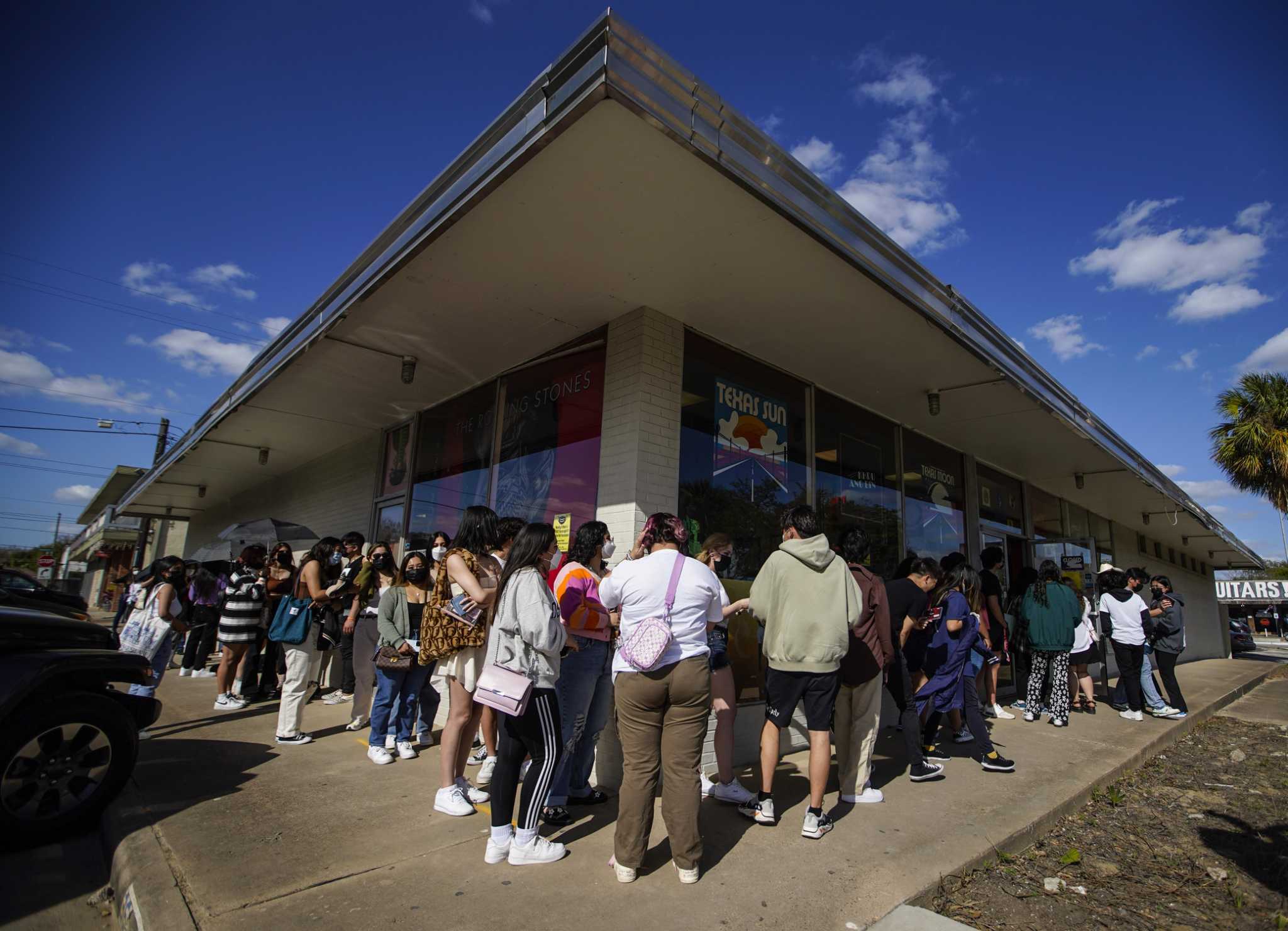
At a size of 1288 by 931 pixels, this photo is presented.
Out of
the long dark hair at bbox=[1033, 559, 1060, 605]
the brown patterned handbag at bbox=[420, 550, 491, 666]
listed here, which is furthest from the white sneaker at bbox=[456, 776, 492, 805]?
the long dark hair at bbox=[1033, 559, 1060, 605]

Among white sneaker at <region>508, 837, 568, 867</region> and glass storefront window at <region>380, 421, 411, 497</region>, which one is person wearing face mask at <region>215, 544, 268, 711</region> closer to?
glass storefront window at <region>380, 421, 411, 497</region>

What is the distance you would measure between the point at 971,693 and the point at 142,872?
532cm

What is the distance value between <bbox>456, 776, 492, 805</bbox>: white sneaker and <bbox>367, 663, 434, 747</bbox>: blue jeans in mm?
1139

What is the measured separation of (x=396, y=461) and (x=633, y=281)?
5685mm

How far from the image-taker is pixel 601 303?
Answer: 18.9 feet

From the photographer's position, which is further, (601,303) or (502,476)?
(502,476)

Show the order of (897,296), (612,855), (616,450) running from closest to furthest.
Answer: (612,855), (897,296), (616,450)

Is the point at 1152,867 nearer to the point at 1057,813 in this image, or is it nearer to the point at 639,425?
the point at 1057,813

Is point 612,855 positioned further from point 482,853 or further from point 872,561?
point 872,561

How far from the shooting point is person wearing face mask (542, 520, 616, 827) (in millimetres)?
3805

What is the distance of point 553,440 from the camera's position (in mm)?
6617

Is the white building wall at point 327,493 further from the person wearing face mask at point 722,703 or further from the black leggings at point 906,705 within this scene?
the black leggings at point 906,705

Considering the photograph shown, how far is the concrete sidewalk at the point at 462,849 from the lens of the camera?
9.30 ft

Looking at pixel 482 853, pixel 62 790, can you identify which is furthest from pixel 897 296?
pixel 62 790
